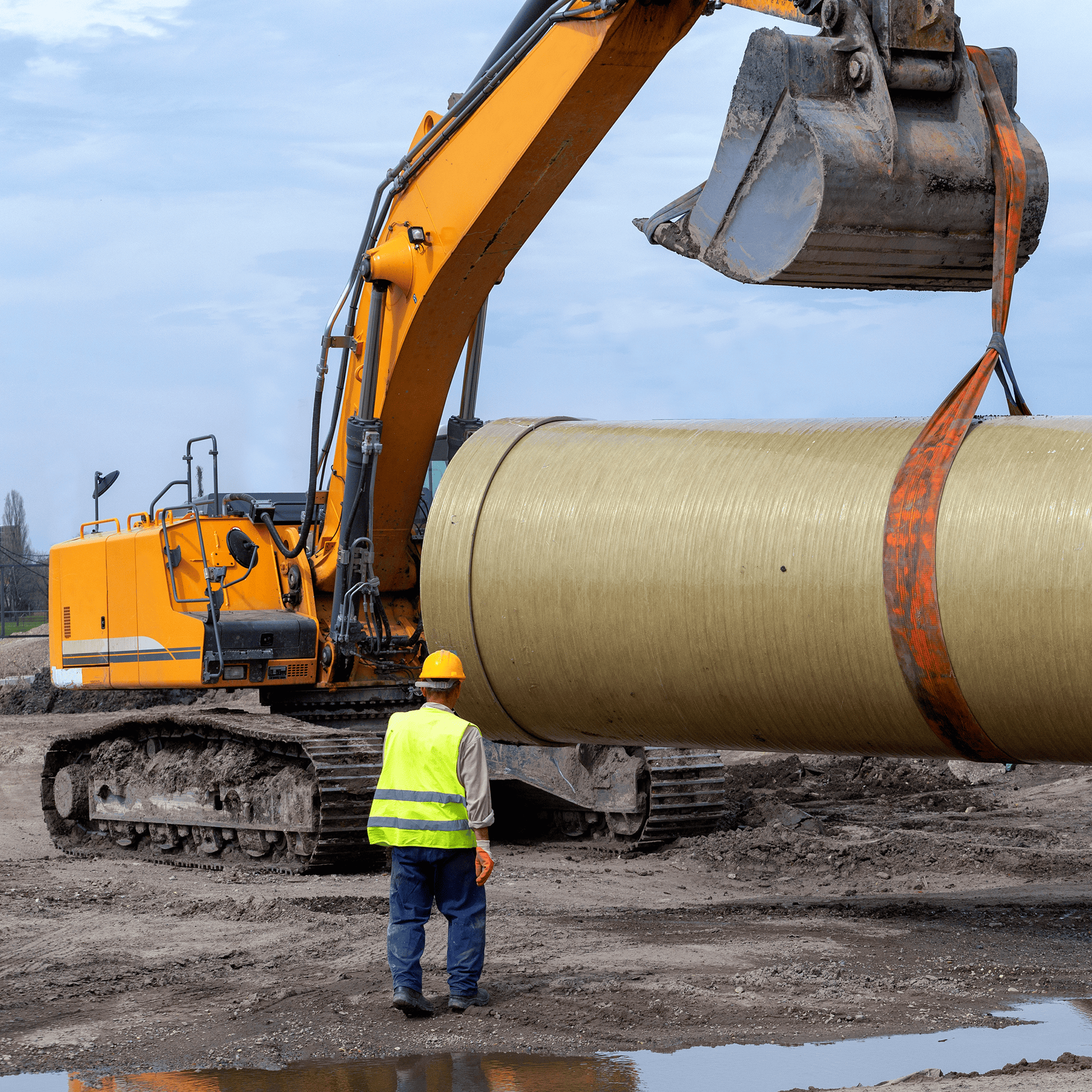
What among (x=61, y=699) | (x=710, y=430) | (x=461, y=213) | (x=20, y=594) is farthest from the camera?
(x=20, y=594)

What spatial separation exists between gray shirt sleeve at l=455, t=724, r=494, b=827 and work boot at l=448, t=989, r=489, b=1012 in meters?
0.75

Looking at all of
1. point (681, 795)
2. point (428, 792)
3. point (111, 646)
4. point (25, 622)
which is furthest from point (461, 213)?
point (25, 622)

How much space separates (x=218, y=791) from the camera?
11.1m

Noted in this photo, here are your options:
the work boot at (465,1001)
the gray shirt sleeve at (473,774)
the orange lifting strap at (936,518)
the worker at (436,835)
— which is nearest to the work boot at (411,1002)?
the worker at (436,835)

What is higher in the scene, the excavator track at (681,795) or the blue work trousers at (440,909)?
the blue work trousers at (440,909)

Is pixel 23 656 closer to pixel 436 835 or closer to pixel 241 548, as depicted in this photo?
pixel 241 548

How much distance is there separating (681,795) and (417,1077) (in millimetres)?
5729

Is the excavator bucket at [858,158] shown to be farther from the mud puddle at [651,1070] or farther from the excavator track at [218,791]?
the excavator track at [218,791]

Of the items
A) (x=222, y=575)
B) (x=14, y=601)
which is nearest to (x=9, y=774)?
(x=222, y=575)

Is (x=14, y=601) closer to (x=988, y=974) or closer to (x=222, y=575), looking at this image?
(x=222, y=575)

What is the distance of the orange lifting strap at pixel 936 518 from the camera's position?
498 centimetres

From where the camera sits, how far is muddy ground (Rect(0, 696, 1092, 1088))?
588 cm

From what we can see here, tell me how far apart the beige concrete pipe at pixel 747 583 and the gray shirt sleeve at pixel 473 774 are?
6.5 inches

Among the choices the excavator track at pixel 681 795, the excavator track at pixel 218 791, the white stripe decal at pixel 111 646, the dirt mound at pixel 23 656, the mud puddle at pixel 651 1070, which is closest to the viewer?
the mud puddle at pixel 651 1070
